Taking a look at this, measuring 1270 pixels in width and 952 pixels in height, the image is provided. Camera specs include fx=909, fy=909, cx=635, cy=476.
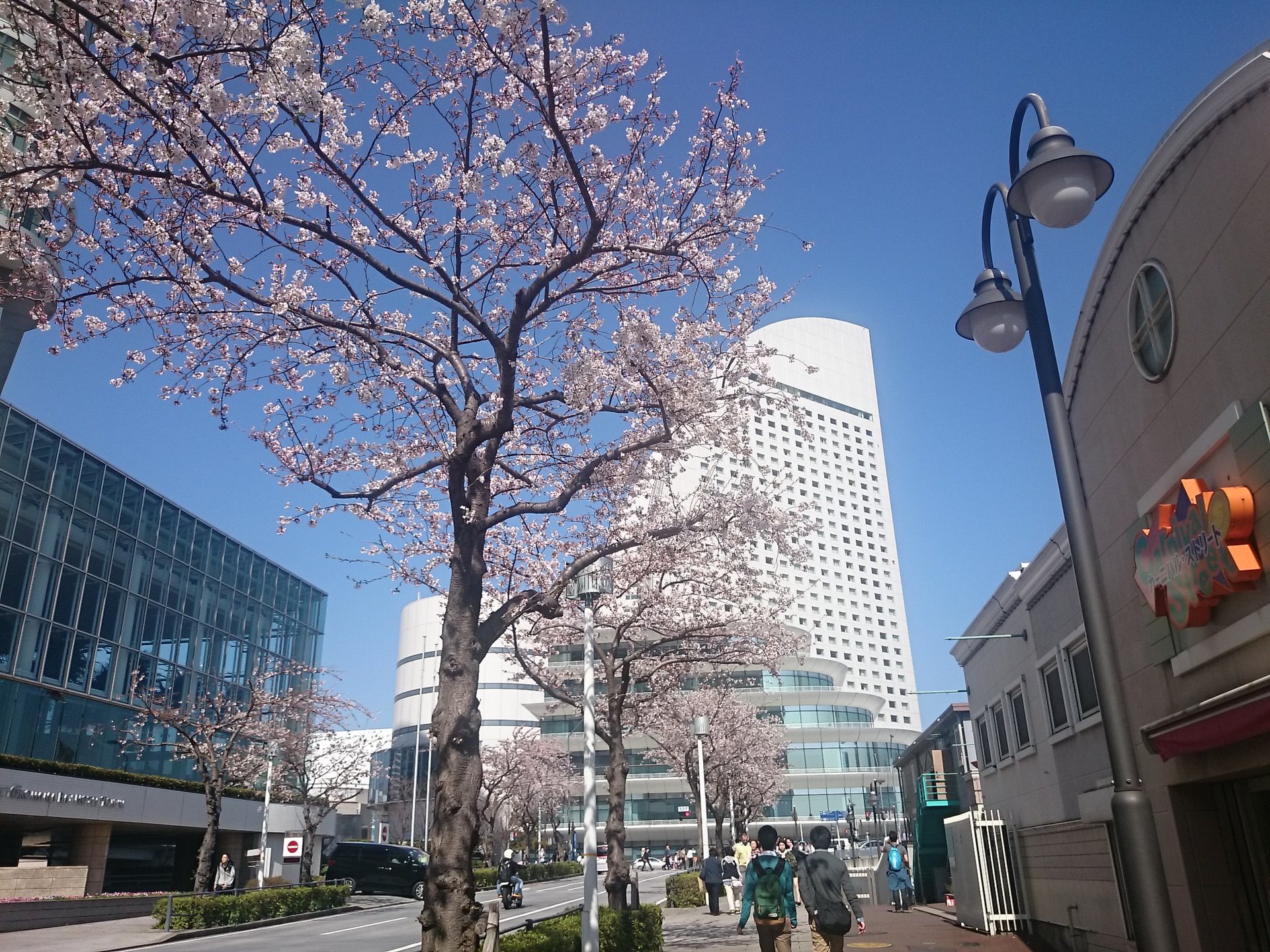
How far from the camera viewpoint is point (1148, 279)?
871 cm

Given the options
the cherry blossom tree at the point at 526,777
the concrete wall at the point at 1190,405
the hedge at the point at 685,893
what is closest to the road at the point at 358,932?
the hedge at the point at 685,893

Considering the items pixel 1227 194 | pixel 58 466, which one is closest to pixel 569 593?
pixel 1227 194

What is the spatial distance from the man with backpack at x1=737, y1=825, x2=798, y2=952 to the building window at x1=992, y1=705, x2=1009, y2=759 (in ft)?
31.2

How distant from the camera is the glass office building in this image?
105ft

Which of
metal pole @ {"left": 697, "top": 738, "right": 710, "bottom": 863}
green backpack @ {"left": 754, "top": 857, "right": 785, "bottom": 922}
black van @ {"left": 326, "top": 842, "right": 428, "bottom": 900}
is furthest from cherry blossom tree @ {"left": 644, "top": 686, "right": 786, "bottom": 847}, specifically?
green backpack @ {"left": 754, "top": 857, "right": 785, "bottom": 922}

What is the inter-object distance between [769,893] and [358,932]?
645 inches

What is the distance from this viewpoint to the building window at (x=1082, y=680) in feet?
40.1

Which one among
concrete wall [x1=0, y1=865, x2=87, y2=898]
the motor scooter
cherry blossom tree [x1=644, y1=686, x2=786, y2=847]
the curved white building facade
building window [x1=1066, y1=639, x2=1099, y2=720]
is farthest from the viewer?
the curved white building facade

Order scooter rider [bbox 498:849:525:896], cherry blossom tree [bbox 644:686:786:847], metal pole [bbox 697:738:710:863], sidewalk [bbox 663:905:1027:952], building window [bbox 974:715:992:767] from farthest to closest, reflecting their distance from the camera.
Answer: cherry blossom tree [bbox 644:686:786:847] → scooter rider [bbox 498:849:525:896] → metal pole [bbox 697:738:710:863] → building window [bbox 974:715:992:767] → sidewalk [bbox 663:905:1027:952]

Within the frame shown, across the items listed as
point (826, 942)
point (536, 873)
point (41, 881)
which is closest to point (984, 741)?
point (826, 942)

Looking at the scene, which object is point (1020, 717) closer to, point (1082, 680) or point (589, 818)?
point (1082, 680)

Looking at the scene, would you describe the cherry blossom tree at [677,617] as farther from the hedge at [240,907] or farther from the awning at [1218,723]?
the hedge at [240,907]

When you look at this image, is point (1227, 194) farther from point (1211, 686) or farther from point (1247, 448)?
point (1211, 686)

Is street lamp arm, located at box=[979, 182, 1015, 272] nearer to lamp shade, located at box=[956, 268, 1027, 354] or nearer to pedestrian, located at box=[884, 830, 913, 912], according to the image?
lamp shade, located at box=[956, 268, 1027, 354]
